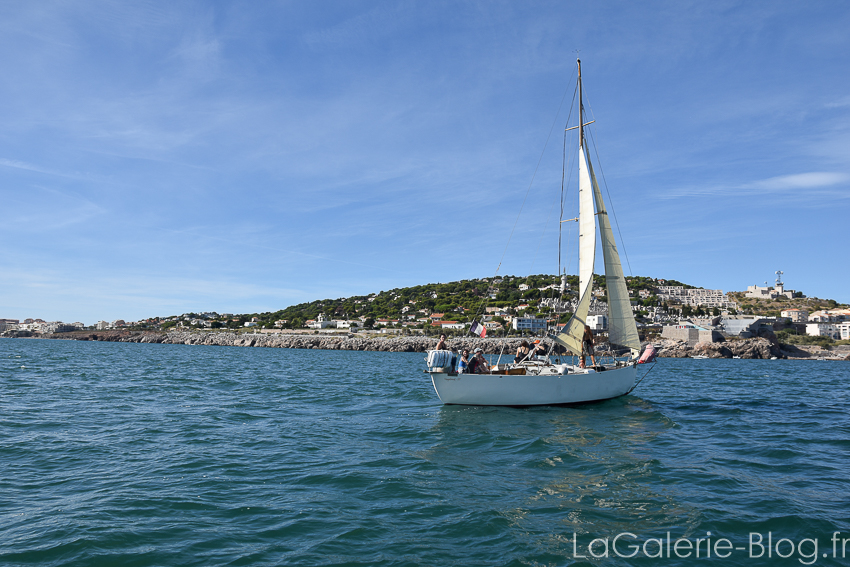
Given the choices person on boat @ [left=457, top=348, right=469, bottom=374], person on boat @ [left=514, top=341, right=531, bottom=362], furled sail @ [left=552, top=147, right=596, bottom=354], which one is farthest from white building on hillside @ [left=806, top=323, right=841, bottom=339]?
person on boat @ [left=457, top=348, right=469, bottom=374]

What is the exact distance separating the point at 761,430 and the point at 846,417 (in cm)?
460

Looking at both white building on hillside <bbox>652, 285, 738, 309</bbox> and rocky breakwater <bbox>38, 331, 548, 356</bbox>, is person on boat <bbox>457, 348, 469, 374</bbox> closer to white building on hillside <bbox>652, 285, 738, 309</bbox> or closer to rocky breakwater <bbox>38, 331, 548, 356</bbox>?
rocky breakwater <bbox>38, 331, 548, 356</bbox>

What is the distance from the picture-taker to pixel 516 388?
564 inches

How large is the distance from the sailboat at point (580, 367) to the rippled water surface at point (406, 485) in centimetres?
65

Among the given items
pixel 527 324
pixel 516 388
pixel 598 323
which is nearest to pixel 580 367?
pixel 516 388

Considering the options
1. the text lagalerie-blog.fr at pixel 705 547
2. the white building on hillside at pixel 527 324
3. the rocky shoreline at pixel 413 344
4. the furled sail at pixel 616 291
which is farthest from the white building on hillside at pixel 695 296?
the text lagalerie-blog.fr at pixel 705 547

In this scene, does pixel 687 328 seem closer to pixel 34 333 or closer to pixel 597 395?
pixel 597 395

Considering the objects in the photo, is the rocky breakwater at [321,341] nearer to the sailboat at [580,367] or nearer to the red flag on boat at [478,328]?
the sailboat at [580,367]

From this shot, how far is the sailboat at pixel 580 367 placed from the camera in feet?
46.8

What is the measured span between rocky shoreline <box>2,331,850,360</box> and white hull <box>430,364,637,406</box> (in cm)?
3644

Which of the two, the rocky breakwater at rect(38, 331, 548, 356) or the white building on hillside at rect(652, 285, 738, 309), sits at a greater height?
the white building on hillside at rect(652, 285, 738, 309)

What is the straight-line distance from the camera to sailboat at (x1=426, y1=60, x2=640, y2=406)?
46.8ft

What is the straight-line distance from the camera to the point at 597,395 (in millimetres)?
15914

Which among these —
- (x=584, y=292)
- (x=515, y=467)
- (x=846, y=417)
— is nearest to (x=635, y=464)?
(x=515, y=467)
